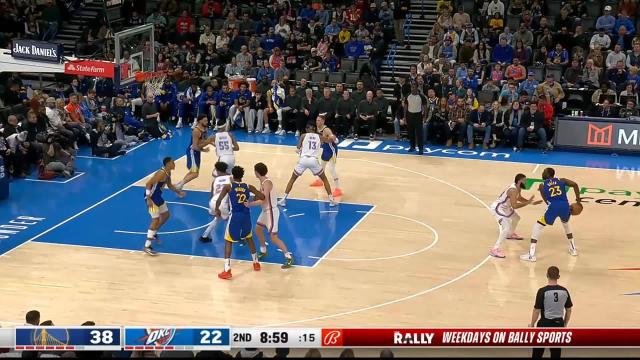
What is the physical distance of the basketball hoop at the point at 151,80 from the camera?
26953mm

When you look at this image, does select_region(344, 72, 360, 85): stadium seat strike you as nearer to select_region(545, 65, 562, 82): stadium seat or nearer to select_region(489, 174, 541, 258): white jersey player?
select_region(545, 65, 562, 82): stadium seat

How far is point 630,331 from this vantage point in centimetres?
1232

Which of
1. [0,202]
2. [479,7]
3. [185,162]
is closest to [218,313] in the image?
[0,202]

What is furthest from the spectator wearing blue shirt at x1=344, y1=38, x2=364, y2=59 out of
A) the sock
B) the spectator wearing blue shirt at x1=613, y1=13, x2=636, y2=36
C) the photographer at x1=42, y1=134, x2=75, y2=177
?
the sock

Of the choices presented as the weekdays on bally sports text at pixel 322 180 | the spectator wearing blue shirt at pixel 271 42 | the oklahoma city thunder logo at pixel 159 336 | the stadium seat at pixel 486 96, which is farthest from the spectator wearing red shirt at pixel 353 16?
the oklahoma city thunder logo at pixel 159 336

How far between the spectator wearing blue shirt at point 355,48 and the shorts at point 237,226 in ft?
49.2

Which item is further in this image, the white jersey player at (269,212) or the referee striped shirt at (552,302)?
the white jersey player at (269,212)

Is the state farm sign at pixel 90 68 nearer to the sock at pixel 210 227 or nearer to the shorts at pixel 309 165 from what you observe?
the shorts at pixel 309 165

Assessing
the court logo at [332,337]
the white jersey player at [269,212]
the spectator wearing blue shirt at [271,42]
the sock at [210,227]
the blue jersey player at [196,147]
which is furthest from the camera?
the spectator wearing blue shirt at [271,42]

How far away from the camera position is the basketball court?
16.3 m

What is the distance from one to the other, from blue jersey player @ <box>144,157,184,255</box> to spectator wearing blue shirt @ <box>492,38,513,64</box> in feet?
46.9

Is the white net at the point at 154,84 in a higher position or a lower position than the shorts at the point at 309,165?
higher

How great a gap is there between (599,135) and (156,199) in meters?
13.4

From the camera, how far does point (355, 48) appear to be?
103 ft
